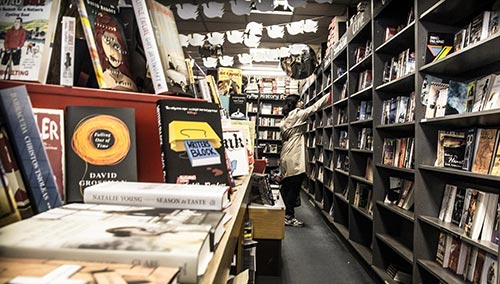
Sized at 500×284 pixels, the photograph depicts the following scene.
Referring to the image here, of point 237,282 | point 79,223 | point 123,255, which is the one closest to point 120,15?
point 79,223

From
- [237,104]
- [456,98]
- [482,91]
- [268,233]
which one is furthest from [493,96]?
[237,104]

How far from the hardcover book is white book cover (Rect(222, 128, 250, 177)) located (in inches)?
16.4

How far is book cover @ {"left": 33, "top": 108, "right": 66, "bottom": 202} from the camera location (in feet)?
2.49

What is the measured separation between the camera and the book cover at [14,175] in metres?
0.59

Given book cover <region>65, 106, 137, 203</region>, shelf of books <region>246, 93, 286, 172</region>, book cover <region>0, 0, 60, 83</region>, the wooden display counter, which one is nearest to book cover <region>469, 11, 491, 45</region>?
the wooden display counter

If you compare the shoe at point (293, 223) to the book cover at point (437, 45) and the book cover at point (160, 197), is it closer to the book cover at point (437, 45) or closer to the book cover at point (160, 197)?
the book cover at point (437, 45)

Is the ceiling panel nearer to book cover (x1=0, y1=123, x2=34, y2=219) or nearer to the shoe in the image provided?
the shoe

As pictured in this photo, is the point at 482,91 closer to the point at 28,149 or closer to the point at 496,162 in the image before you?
the point at 496,162

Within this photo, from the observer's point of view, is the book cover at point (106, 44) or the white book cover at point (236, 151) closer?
the book cover at point (106, 44)

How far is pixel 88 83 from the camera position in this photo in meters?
0.96

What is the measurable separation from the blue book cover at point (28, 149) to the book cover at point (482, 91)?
1.90m

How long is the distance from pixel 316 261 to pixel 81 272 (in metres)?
3.02

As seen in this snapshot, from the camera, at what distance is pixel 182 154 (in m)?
0.92

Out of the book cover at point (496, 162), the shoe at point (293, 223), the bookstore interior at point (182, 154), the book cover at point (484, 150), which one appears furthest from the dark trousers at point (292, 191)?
the book cover at point (496, 162)
